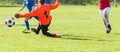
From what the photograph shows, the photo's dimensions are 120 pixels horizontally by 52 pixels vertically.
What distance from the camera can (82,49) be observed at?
431 inches

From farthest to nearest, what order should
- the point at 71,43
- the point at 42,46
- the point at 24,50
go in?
the point at 71,43
the point at 42,46
the point at 24,50

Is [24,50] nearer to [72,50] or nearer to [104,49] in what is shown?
[72,50]

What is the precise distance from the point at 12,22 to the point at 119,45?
13.0ft

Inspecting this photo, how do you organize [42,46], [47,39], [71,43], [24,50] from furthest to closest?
[47,39] < [71,43] < [42,46] < [24,50]

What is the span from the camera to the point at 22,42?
1254cm

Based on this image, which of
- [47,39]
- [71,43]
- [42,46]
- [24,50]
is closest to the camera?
[24,50]

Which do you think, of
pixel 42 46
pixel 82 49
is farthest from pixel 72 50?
pixel 42 46

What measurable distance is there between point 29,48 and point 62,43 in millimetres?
1509

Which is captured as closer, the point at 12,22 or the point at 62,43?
the point at 62,43

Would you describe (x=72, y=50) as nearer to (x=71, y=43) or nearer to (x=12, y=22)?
(x=71, y=43)

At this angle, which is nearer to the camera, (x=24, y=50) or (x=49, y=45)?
(x=24, y=50)

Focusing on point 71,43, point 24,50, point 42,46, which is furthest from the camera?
point 71,43

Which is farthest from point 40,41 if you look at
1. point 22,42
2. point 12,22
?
point 12,22

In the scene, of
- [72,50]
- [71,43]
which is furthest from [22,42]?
[72,50]
